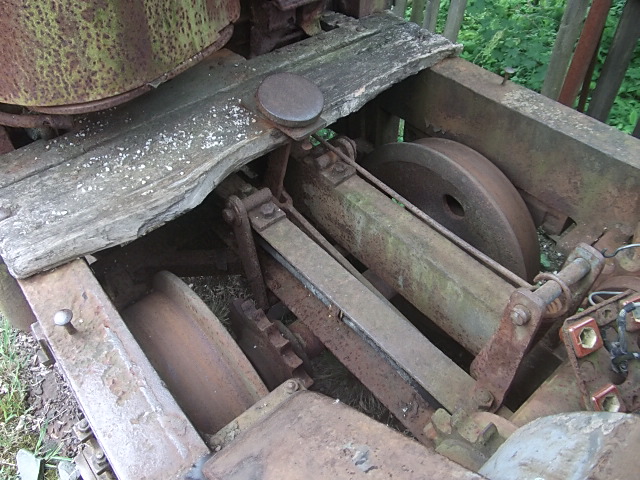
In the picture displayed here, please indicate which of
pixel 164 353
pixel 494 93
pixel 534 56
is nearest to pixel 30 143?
pixel 164 353

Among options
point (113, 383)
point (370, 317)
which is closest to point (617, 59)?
point (370, 317)

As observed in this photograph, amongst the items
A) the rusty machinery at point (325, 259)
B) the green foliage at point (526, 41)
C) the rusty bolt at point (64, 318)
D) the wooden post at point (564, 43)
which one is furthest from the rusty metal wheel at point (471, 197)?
the green foliage at point (526, 41)

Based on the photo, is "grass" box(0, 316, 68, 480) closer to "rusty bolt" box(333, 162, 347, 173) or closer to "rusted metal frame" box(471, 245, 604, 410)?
"rusty bolt" box(333, 162, 347, 173)

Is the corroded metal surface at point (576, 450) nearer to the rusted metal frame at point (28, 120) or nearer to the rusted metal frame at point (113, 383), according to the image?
the rusted metal frame at point (113, 383)

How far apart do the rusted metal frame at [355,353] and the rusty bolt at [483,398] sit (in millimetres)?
196

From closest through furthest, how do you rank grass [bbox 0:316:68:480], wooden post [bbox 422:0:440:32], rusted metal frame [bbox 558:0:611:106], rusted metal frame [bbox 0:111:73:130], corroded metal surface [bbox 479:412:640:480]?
1. corroded metal surface [bbox 479:412:640:480]
2. rusted metal frame [bbox 0:111:73:130]
3. grass [bbox 0:316:68:480]
4. rusted metal frame [bbox 558:0:611:106]
5. wooden post [bbox 422:0:440:32]

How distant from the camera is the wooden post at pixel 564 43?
11.0 feet

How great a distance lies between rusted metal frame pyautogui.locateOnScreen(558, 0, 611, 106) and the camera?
310 cm

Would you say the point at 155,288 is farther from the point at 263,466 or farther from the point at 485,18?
the point at 485,18

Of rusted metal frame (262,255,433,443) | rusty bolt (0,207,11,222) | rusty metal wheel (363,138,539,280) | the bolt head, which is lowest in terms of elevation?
rusted metal frame (262,255,433,443)

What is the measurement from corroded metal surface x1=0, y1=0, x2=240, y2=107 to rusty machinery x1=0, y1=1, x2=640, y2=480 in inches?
0.8

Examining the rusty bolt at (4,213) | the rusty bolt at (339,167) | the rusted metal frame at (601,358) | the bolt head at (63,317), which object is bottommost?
the rusty bolt at (339,167)

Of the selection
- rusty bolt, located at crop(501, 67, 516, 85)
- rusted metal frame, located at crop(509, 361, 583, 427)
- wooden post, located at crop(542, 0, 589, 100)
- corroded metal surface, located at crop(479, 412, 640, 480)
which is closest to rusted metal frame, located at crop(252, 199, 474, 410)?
rusted metal frame, located at crop(509, 361, 583, 427)

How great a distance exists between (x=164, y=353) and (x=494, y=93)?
1683 millimetres
